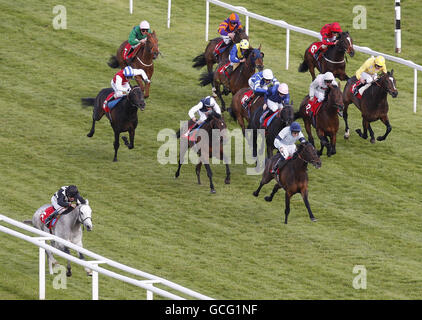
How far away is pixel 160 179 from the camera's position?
17750 millimetres

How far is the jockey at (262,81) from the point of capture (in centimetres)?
1838

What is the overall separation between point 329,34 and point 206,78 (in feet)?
8.69

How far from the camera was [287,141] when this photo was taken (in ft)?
52.7

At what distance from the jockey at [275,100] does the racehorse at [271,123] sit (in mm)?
183

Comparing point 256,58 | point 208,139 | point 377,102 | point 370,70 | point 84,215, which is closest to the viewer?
point 84,215

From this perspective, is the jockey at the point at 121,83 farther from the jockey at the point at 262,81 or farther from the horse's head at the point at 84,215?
the horse's head at the point at 84,215

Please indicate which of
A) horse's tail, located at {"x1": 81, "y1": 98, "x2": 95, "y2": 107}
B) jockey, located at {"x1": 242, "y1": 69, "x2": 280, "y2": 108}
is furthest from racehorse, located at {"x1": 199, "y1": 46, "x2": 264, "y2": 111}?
horse's tail, located at {"x1": 81, "y1": 98, "x2": 95, "y2": 107}

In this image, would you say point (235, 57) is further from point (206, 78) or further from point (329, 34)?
point (329, 34)

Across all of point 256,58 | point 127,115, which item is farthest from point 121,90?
point 256,58

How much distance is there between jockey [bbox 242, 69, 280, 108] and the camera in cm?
1838

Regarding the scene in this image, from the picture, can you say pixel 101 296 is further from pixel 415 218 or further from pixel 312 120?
pixel 312 120

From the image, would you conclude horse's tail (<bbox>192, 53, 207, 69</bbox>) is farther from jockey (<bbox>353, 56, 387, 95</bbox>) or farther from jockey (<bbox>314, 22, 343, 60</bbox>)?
jockey (<bbox>353, 56, 387, 95</bbox>)

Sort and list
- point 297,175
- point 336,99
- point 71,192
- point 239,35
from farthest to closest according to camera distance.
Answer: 1. point 239,35
2. point 336,99
3. point 297,175
4. point 71,192
